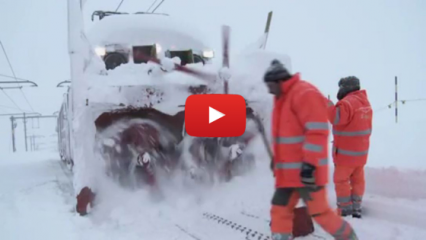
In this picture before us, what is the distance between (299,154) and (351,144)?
1.31 metres

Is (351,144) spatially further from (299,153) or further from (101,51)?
(101,51)

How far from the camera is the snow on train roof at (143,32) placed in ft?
17.7

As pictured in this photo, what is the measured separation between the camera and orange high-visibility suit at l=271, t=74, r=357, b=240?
6.86 ft

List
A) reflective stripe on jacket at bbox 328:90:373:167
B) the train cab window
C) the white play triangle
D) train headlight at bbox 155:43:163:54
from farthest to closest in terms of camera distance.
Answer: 1. the train cab window
2. train headlight at bbox 155:43:163:54
3. the white play triangle
4. reflective stripe on jacket at bbox 328:90:373:167

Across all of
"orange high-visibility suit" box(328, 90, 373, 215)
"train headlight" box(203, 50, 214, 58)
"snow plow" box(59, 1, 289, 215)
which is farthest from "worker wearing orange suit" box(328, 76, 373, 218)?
"train headlight" box(203, 50, 214, 58)

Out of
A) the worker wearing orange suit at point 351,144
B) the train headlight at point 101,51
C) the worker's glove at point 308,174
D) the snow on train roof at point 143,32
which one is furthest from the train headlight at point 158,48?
the worker's glove at point 308,174

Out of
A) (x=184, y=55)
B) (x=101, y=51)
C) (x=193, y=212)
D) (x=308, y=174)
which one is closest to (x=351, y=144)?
(x=308, y=174)

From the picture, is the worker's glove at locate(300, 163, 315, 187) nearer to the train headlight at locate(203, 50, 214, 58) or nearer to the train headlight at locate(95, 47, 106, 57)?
the train headlight at locate(95, 47, 106, 57)

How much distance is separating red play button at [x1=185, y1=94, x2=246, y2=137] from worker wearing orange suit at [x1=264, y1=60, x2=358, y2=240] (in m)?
1.52

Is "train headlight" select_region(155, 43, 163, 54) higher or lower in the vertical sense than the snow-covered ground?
higher

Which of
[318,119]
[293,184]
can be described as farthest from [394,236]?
[318,119]

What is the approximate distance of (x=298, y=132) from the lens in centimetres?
221

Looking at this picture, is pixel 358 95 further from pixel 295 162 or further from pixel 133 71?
pixel 133 71

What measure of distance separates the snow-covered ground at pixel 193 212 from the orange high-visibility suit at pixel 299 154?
70 cm
